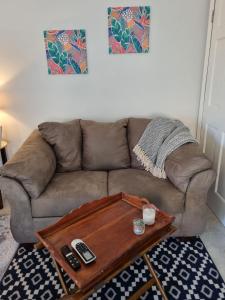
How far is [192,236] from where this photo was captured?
1.97 m

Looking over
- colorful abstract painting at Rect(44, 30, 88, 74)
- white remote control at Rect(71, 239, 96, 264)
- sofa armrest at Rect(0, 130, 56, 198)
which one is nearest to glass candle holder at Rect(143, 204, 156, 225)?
white remote control at Rect(71, 239, 96, 264)

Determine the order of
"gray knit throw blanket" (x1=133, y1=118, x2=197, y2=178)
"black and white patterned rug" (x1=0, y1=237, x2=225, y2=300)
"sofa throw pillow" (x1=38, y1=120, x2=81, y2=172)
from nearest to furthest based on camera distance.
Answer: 1. "black and white patterned rug" (x1=0, y1=237, x2=225, y2=300)
2. "gray knit throw blanket" (x1=133, y1=118, x2=197, y2=178)
3. "sofa throw pillow" (x1=38, y1=120, x2=81, y2=172)

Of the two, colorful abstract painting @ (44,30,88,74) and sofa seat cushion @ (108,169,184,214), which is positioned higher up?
colorful abstract painting @ (44,30,88,74)

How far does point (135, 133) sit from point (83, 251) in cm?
143

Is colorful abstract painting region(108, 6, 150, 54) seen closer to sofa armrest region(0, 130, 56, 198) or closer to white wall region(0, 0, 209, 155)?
white wall region(0, 0, 209, 155)

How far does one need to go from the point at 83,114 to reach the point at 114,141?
63 cm

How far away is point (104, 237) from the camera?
1.33m

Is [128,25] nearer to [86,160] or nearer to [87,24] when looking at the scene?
[87,24]

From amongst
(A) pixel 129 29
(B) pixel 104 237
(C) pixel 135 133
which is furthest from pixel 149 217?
(A) pixel 129 29

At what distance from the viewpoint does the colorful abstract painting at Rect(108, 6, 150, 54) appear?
7.77 ft

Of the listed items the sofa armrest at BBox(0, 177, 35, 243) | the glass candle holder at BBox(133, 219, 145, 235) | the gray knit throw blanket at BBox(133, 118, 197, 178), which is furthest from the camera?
the gray knit throw blanket at BBox(133, 118, 197, 178)

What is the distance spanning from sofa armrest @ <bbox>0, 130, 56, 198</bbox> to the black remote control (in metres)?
0.72

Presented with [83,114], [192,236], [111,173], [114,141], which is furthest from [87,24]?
[192,236]

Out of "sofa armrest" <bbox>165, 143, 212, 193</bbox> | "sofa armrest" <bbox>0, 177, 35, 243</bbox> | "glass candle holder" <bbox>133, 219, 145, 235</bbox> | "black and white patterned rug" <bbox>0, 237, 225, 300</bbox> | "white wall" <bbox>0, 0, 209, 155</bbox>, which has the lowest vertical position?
"black and white patterned rug" <bbox>0, 237, 225, 300</bbox>
